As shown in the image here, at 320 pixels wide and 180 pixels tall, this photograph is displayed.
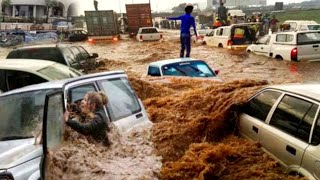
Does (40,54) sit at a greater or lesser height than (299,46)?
greater

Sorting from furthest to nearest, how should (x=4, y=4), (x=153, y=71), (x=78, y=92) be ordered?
(x=4, y=4), (x=153, y=71), (x=78, y=92)

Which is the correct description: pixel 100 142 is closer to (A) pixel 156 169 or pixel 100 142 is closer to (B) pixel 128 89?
(A) pixel 156 169

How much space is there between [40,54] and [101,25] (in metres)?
26.7

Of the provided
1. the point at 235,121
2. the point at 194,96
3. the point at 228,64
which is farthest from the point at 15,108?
the point at 228,64

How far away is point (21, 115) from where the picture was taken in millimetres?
5426

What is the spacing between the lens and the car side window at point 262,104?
218 inches

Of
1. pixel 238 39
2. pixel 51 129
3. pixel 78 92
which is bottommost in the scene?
pixel 238 39

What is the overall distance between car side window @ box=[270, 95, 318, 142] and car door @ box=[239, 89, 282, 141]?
8.6 inches

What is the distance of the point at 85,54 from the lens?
14.4m

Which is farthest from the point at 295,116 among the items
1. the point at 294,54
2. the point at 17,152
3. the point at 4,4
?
the point at 4,4

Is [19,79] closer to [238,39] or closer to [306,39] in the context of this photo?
[306,39]

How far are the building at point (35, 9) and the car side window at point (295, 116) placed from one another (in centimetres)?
7768

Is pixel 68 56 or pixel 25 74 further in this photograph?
pixel 68 56

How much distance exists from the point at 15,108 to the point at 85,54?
9.00 meters
